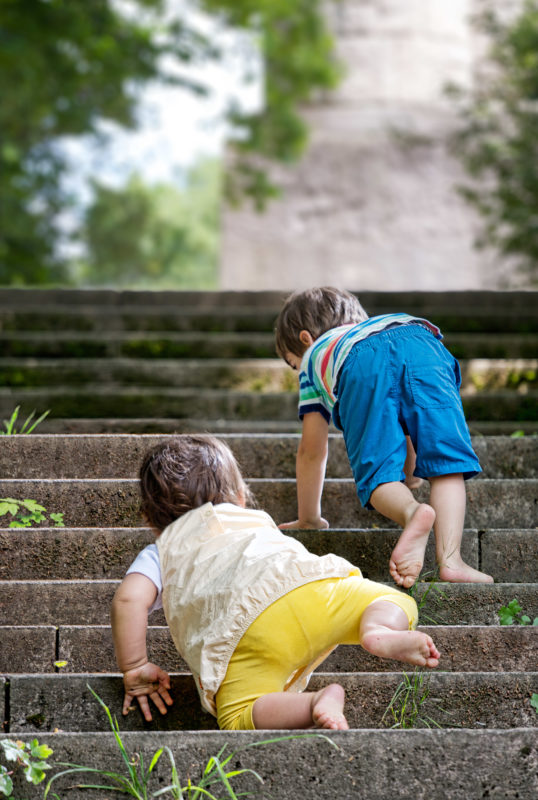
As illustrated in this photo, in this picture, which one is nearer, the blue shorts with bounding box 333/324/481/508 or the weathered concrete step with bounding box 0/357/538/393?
the blue shorts with bounding box 333/324/481/508

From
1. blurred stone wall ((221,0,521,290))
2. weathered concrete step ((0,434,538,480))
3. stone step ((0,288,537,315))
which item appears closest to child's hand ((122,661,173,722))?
weathered concrete step ((0,434,538,480))

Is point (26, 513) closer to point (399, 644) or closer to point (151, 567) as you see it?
point (151, 567)

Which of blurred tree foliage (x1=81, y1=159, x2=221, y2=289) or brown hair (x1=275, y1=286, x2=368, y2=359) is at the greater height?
brown hair (x1=275, y1=286, x2=368, y2=359)

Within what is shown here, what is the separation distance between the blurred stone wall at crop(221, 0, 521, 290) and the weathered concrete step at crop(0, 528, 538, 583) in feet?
37.9

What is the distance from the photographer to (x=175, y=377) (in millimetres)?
5684

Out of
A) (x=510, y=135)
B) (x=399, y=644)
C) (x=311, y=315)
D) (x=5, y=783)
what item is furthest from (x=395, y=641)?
(x=510, y=135)

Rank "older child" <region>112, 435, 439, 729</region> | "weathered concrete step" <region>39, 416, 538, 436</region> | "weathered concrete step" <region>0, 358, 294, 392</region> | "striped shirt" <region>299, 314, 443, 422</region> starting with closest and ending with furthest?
"older child" <region>112, 435, 439, 729</region>, "striped shirt" <region>299, 314, 443, 422</region>, "weathered concrete step" <region>39, 416, 538, 436</region>, "weathered concrete step" <region>0, 358, 294, 392</region>

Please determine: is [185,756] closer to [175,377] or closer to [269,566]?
[269,566]

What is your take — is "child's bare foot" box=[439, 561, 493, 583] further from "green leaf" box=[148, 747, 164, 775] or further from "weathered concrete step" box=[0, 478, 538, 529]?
"green leaf" box=[148, 747, 164, 775]

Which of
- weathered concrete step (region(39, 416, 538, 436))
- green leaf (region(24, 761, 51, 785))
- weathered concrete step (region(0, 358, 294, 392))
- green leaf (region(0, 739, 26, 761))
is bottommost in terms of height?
weathered concrete step (region(0, 358, 294, 392))

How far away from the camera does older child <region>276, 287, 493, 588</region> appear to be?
2826 millimetres

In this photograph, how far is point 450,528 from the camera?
281 centimetres

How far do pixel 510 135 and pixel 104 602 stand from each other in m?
9.91

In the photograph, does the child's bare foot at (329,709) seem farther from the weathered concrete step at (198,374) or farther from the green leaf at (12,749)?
the weathered concrete step at (198,374)
